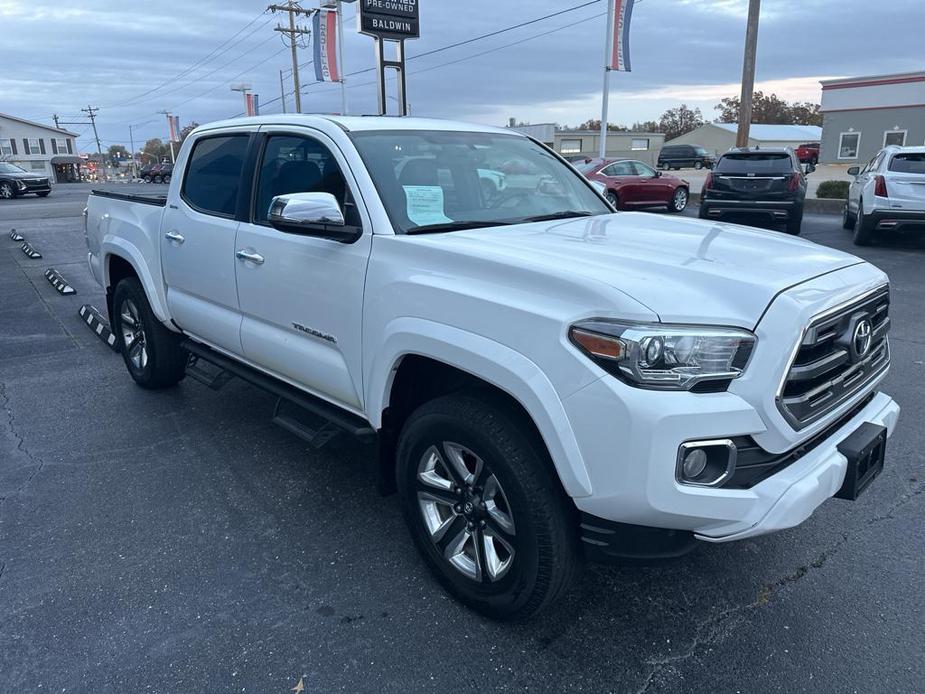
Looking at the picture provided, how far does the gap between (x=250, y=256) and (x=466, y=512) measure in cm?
188

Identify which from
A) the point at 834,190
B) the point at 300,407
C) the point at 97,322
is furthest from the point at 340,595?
the point at 834,190

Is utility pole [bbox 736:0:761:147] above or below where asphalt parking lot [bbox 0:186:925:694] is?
above

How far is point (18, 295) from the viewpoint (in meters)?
9.29

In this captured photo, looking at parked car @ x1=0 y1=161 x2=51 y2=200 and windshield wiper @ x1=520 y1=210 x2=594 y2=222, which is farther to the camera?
parked car @ x1=0 y1=161 x2=51 y2=200

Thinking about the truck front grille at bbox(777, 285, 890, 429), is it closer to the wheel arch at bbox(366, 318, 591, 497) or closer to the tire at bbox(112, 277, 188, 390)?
the wheel arch at bbox(366, 318, 591, 497)

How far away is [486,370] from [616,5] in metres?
21.5

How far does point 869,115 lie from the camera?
4009 centimetres

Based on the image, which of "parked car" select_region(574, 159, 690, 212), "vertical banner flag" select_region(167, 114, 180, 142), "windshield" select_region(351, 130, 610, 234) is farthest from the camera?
"vertical banner flag" select_region(167, 114, 180, 142)

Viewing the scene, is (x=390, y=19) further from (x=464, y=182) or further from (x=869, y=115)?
(x=869, y=115)

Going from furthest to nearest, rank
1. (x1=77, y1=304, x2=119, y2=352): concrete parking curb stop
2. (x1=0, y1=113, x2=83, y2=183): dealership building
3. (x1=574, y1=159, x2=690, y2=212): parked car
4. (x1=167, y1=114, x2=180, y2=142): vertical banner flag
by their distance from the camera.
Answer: (x1=0, y1=113, x2=83, y2=183): dealership building, (x1=167, y1=114, x2=180, y2=142): vertical banner flag, (x1=574, y1=159, x2=690, y2=212): parked car, (x1=77, y1=304, x2=119, y2=352): concrete parking curb stop

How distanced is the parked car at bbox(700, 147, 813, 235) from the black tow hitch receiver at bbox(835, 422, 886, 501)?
1165 cm

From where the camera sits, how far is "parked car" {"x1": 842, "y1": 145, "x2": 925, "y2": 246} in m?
11.1

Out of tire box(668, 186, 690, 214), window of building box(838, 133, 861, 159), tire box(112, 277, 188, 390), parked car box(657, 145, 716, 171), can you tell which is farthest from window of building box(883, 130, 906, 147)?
tire box(112, 277, 188, 390)

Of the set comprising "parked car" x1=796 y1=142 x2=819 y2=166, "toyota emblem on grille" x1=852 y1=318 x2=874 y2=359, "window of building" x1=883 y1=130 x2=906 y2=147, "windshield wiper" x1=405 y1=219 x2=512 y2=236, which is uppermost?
"window of building" x1=883 y1=130 x2=906 y2=147
